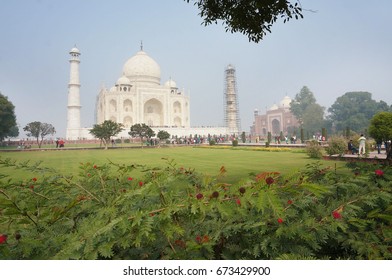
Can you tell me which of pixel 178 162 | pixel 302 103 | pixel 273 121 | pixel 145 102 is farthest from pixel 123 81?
pixel 178 162

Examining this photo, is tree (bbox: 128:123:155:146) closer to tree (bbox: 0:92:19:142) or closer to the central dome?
tree (bbox: 0:92:19:142)

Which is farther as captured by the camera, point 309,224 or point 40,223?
point 40,223

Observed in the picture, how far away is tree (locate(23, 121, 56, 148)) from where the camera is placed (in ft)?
11.4

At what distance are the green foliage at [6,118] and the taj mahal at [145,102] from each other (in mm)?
24173

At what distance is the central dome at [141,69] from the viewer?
3198 centimetres

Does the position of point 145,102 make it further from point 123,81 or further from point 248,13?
point 248,13

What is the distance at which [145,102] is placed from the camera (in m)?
32.5

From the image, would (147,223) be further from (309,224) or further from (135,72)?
(135,72)

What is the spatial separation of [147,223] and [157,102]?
3351 cm

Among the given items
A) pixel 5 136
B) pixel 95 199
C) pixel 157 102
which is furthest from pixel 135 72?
pixel 95 199

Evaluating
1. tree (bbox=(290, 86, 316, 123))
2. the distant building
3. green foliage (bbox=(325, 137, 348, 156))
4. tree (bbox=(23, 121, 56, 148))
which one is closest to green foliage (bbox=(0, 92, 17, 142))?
tree (bbox=(23, 121, 56, 148))

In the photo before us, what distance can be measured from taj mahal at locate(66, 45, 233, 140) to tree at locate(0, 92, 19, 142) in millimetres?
24172

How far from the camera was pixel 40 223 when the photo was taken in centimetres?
110

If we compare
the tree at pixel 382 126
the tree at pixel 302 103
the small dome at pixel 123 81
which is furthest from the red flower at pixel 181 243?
Result: the small dome at pixel 123 81
